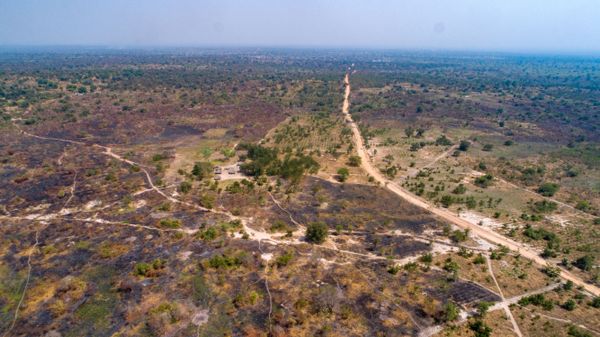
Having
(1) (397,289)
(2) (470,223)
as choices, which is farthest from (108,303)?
(2) (470,223)

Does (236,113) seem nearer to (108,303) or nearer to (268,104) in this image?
(268,104)

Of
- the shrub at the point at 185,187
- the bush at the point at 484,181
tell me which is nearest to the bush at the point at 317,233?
the shrub at the point at 185,187

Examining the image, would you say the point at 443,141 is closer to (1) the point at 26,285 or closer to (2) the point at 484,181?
(2) the point at 484,181

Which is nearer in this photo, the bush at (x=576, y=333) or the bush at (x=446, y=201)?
the bush at (x=576, y=333)

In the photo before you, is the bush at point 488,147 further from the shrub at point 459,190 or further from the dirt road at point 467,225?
the shrub at point 459,190

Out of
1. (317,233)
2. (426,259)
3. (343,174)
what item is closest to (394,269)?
(426,259)

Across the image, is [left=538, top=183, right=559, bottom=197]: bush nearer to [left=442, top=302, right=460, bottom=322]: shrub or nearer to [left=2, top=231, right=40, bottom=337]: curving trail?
[left=442, top=302, right=460, bottom=322]: shrub
